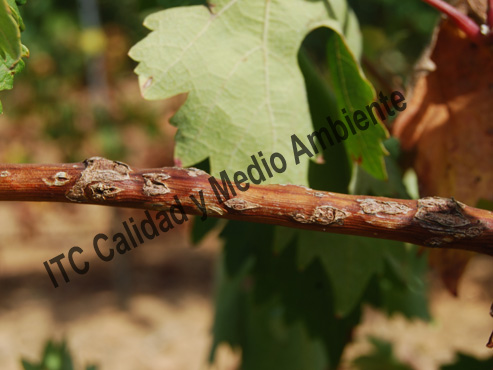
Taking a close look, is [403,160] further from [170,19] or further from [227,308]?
[227,308]

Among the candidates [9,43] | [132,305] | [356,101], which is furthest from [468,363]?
[132,305]

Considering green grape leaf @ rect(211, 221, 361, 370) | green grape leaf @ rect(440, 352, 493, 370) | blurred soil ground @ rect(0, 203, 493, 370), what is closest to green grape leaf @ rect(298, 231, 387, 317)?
green grape leaf @ rect(211, 221, 361, 370)

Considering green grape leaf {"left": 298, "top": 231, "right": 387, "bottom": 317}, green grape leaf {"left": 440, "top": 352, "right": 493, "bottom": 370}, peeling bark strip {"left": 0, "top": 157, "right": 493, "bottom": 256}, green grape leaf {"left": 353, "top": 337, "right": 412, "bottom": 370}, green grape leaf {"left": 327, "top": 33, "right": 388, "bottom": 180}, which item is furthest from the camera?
green grape leaf {"left": 353, "top": 337, "right": 412, "bottom": 370}

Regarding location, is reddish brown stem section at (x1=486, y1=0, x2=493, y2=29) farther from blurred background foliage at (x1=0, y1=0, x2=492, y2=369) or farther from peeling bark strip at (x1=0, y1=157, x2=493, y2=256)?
blurred background foliage at (x1=0, y1=0, x2=492, y2=369)

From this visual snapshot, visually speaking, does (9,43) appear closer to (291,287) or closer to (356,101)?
(356,101)

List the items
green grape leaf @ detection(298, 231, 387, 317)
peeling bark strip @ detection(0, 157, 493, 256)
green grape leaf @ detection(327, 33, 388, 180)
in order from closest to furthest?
peeling bark strip @ detection(0, 157, 493, 256)
green grape leaf @ detection(327, 33, 388, 180)
green grape leaf @ detection(298, 231, 387, 317)

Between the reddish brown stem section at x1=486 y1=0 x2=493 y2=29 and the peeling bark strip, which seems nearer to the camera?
the peeling bark strip
